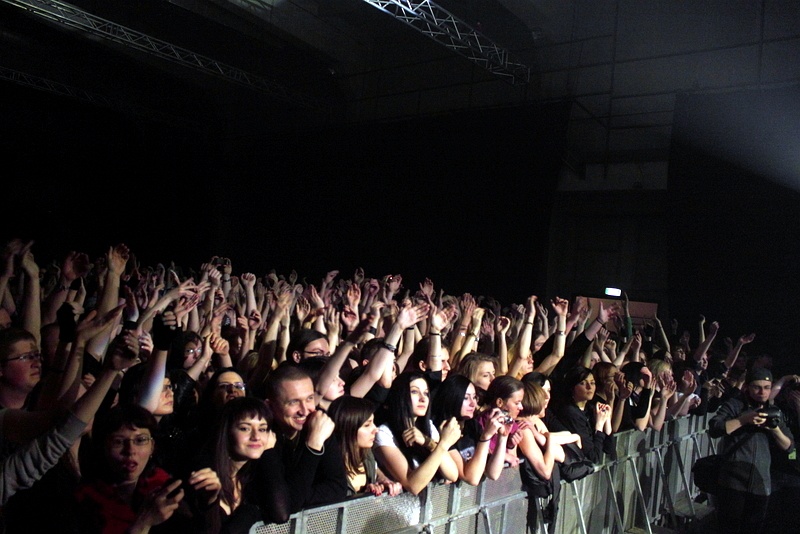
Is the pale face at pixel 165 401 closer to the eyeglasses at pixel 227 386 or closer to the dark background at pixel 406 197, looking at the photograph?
the eyeglasses at pixel 227 386

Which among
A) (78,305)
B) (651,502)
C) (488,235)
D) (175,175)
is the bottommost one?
(651,502)

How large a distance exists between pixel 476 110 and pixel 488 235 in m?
1.89

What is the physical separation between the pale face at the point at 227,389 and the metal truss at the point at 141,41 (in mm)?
7274

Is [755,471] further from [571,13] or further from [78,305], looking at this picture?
[571,13]

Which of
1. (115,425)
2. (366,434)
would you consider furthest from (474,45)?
(115,425)

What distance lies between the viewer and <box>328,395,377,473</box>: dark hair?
260 cm

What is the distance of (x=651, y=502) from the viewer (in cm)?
467

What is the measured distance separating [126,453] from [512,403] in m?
1.80

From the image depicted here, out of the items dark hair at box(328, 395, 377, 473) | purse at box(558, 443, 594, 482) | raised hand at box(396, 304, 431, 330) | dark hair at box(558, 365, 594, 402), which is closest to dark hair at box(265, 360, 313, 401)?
dark hair at box(328, 395, 377, 473)

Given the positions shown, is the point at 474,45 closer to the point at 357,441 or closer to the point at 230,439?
the point at 357,441

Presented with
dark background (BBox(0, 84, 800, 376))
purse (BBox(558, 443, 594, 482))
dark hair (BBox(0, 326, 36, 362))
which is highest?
dark background (BBox(0, 84, 800, 376))

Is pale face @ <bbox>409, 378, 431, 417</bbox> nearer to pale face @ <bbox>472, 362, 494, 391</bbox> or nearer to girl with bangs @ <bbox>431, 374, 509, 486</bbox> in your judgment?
girl with bangs @ <bbox>431, 374, 509, 486</bbox>

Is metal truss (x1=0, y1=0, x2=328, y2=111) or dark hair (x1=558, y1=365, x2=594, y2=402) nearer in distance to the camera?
dark hair (x1=558, y1=365, x2=594, y2=402)

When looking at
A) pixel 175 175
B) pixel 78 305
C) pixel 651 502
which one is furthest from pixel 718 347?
pixel 175 175
